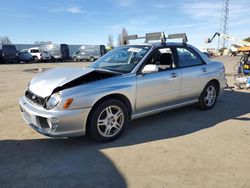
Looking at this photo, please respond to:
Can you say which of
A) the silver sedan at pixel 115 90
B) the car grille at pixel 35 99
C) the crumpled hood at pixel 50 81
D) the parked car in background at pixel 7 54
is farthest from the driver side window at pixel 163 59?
the parked car in background at pixel 7 54

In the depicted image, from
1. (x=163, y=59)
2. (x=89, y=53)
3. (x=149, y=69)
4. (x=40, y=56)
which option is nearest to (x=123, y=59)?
(x=149, y=69)

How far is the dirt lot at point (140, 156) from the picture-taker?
3.12m

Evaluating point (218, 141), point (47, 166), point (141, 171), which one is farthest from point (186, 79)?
point (47, 166)

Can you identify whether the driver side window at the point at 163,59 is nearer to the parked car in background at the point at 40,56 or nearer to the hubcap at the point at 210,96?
the hubcap at the point at 210,96

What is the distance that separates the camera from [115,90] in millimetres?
4199

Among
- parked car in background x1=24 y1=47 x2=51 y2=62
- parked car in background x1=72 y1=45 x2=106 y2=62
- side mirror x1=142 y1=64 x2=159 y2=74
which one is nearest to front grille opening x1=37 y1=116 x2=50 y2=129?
side mirror x1=142 y1=64 x2=159 y2=74

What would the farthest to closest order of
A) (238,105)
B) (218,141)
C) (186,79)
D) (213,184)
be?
(238,105) → (186,79) → (218,141) → (213,184)

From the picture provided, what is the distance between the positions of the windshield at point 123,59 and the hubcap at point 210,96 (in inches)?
78.7

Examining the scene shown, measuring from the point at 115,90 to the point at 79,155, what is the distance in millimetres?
1152

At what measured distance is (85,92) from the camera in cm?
388

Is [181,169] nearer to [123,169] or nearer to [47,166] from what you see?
[123,169]

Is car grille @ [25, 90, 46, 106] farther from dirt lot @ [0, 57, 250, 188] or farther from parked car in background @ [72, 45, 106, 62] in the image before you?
parked car in background @ [72, 45, 106, 62]

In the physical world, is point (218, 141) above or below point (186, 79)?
below

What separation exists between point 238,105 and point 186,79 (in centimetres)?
222
